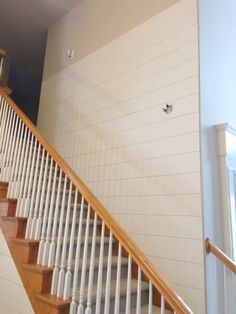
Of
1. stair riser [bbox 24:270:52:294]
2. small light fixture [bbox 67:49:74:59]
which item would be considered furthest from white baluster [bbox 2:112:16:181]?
small light fixture [bbox 67:49:74:59]

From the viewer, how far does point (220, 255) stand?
2695 millimetres

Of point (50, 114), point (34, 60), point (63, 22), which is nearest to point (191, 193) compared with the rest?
point (50, 114)

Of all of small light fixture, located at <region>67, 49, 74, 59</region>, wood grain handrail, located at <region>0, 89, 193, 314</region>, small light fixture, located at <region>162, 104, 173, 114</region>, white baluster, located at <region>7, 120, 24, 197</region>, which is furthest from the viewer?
small light fixture, located at <region>67, 49, 74, 59</region>

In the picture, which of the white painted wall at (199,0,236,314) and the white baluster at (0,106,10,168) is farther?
the white baluster at (0,106,10,168)

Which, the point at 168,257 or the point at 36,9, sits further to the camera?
the point at 36,9

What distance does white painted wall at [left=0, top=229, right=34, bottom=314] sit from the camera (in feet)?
8.49

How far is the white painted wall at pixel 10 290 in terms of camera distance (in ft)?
8.49

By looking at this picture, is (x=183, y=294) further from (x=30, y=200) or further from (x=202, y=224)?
(x=30, y=200)

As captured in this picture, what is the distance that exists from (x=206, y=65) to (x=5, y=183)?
8.75ft

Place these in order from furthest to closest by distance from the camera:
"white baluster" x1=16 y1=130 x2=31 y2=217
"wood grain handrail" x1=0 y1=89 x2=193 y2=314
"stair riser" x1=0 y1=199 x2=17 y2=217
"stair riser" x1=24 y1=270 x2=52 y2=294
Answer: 1. "stair riser" x1=0 y1=199 x2=17 y2=217
2. "white baluster" x1=16 y1=130 x2=31 y2=217
3. "stair riser" x1=24 y1=270 x2=52 y2=294
4. "wood grain handrail" x1=0 y1=89 x2=193 y2=314

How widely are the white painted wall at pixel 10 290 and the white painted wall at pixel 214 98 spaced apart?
1678mm

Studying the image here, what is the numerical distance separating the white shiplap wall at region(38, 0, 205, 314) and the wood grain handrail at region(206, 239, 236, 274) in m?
0.10

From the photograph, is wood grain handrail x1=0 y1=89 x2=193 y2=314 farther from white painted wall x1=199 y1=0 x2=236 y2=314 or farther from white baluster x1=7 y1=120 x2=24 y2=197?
white painted wall x1=199 y1=0 x2=236 y2=314

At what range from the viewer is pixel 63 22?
5742 millimetres
